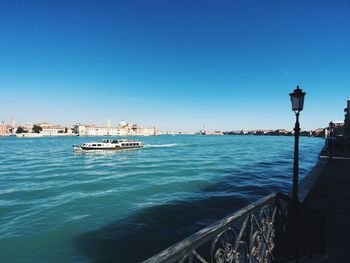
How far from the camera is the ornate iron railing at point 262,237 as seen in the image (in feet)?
6.68

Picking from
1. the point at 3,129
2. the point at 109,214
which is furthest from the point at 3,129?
the point at 109,214

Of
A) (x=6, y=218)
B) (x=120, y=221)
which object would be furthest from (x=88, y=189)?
(x=120, y=221)

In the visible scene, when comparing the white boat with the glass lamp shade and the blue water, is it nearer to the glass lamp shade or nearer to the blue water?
the blue water

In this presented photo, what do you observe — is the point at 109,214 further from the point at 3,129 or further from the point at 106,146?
the point at 3,129

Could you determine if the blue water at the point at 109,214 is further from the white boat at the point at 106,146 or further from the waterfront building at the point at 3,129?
the waterfront building at the point at 3,129

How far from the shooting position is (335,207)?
27.8ft

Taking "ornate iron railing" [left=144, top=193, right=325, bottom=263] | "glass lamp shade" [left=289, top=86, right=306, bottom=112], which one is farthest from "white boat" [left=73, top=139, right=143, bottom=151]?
"ornate iron railing" [left=144, top=193, right=325, bottom=263]

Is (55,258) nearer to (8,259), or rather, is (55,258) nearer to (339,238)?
(8,259)

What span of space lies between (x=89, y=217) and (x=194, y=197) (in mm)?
5950

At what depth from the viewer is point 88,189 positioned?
17.0m

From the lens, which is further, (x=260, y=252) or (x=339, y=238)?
(x=339, y=238)

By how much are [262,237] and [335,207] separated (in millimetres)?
6766

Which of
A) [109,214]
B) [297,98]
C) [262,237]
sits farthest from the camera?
[109,214]

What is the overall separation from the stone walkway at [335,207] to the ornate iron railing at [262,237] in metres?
0.57
